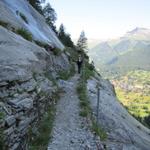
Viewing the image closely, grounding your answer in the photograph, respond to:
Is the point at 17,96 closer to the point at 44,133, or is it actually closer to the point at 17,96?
the point at 17,96

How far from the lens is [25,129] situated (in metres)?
13.5

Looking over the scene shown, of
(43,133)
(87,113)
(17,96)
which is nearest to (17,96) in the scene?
(17,96)

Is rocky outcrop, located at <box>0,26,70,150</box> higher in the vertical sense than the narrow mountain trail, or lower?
higher

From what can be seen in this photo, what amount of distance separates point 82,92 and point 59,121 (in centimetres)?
911

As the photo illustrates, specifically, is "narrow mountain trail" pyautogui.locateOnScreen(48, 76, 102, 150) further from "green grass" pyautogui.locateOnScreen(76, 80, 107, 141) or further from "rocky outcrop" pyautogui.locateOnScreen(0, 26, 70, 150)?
"rocky outcrop" pyautogui.locateOnScreen(0, 26, 70, 150)

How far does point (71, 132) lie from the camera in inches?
663

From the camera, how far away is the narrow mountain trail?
15039 mm

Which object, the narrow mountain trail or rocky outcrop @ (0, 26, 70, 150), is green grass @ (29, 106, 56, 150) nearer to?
the narrow mountain trail

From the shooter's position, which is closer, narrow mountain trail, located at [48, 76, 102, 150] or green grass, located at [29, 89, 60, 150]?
green grass, located at [29, 89, 60, 150]

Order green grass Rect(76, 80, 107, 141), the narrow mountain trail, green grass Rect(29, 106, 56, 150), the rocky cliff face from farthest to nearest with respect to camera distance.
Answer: green grass Rect(76, 80, 107, 141) < the narrow mountain trail < green grass Rect(29, 106, 56, 150) < the rocky cliff face

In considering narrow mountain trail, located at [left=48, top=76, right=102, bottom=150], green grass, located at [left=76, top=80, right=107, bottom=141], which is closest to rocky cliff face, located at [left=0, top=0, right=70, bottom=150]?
narrow mountain trail, located at [left=48, top=76, right=102, bottom=150]

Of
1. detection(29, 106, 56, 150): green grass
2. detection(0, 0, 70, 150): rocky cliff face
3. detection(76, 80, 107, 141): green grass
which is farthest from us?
detection(76, 80, 107, 141): green grass

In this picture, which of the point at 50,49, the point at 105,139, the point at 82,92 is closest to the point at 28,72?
the point at 105,139

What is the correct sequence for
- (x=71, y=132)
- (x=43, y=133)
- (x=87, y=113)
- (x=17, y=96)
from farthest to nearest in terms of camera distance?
(x=87, y=113), (x=71, y=132), (x=43, y=133), (x=17, y=96)
